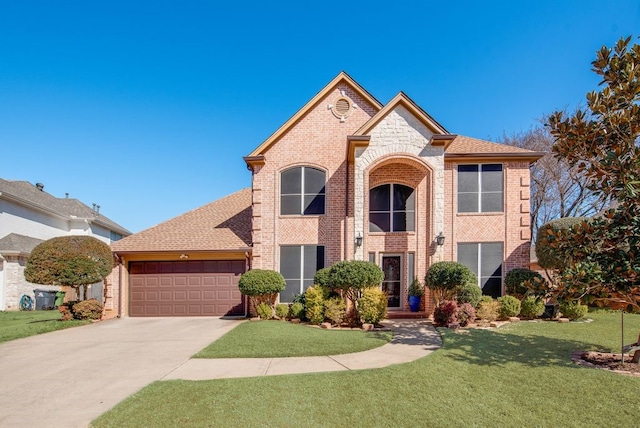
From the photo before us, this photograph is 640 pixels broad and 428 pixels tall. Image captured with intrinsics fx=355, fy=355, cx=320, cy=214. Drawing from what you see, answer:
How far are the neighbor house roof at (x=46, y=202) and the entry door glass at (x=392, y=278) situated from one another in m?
20.5

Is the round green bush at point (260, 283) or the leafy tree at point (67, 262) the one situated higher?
the leafy tree at point (67, 262)

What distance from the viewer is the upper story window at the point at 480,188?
548 inches

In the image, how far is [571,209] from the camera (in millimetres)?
24562

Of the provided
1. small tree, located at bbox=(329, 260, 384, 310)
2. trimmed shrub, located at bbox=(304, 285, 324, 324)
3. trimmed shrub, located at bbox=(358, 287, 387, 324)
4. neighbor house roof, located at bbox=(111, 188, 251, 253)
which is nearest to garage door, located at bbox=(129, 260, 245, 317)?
neighbor house roof, located at bbox=(111, 188, 251, 253)

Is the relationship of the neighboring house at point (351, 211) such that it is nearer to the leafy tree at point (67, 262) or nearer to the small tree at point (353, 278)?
the leafy tree at point (67, 262)

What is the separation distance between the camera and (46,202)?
80.4 ft

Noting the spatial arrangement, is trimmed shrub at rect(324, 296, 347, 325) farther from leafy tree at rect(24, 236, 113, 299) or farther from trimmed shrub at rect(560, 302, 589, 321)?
leafy tree at rect(24, 236, 113, 299)

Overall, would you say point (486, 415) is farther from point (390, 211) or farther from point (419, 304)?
point (390, 211)

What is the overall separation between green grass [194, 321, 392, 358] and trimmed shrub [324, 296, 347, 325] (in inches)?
42.8

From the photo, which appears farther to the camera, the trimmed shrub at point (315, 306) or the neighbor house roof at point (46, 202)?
the neighbor house roof at point (46, 202)

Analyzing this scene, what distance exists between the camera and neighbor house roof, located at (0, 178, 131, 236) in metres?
20.8

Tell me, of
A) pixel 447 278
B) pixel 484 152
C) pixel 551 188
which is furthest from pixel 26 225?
pixel 551 188

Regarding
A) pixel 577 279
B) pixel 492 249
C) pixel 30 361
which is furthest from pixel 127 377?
pixel 492 249

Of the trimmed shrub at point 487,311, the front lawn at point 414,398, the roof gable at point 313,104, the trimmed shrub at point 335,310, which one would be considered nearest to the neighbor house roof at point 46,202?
the roof gable at point 313,104
